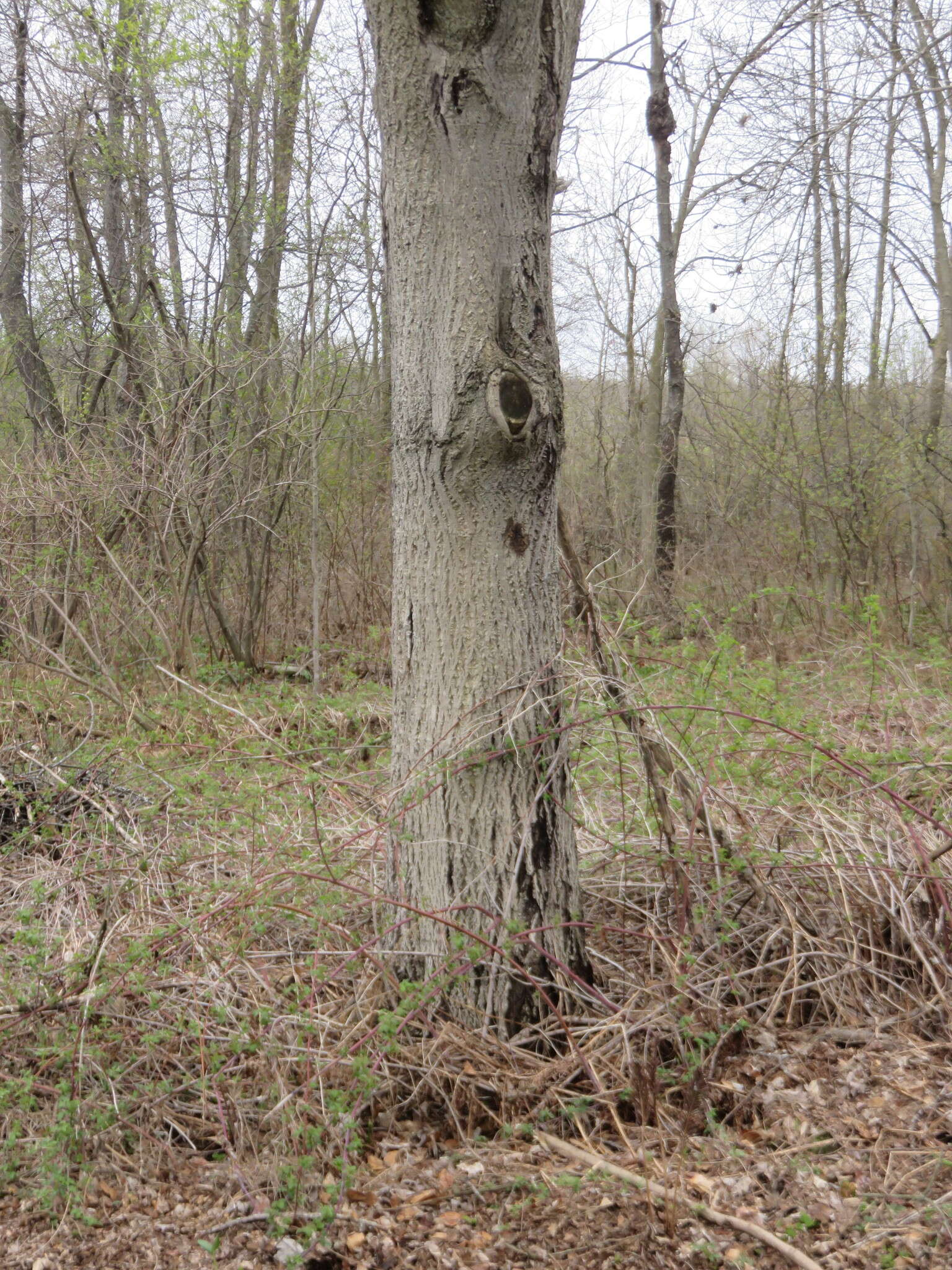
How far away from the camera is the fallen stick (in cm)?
189

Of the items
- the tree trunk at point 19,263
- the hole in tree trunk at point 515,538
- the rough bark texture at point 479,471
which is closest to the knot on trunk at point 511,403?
the rough bark texture at point 479,471

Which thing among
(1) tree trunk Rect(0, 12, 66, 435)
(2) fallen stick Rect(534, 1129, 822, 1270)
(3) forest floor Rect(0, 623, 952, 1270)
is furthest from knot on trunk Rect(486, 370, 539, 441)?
(1) tree trunk Rect(0, 12, 66, 435)

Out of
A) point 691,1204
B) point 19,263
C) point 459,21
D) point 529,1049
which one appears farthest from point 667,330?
point 691,1204

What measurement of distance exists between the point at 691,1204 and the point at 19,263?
11.6 m

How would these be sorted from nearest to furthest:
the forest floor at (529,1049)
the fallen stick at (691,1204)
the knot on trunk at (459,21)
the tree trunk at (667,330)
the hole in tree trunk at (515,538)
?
the fallen stick at (691,1204) → the forest floor at (529,1049) → the knot on trunk at (459,21) → the hole in tree trunk at (515,538) → the tree trunk at (667,330)

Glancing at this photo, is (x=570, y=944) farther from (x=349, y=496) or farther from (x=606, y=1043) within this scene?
(x=349, y=496)

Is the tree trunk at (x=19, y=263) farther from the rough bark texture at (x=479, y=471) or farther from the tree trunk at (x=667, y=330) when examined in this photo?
the rough bark texture at (x=479, y=471)

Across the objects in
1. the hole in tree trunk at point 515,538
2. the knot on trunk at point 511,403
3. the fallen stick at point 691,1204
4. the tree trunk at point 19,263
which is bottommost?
the fallen stick at point 691,1204

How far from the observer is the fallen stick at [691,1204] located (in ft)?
6.22

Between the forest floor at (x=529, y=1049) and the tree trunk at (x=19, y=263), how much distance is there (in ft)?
23.4

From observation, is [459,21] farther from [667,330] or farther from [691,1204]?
[667,330]

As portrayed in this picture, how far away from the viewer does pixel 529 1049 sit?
104 inches

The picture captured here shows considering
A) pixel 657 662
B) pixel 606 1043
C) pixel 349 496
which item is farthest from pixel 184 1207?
pixel 349 496

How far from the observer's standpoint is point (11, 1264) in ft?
6.73
